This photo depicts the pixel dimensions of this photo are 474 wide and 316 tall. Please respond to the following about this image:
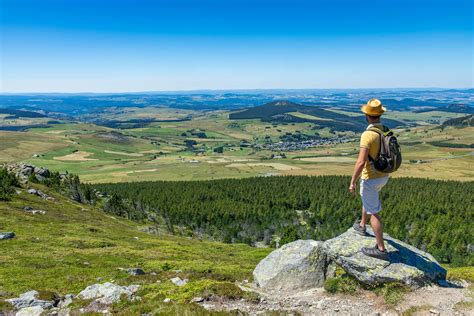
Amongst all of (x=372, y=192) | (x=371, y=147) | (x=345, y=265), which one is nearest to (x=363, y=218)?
(x=372, y=192)

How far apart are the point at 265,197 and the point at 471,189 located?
4622 inches

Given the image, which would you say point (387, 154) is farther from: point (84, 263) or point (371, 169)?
point (84, 263)

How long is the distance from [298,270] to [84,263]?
26.3 metres

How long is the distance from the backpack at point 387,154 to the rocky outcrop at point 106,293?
52.9 ft

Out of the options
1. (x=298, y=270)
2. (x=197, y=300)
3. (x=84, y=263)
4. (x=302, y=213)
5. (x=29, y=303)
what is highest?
(x=298, y=270)

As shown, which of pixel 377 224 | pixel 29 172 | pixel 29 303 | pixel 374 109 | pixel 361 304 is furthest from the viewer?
pixel 29 172

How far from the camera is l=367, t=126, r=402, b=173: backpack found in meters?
16.4

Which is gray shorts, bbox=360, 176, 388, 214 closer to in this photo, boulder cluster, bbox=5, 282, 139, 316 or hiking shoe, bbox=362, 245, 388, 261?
hiking shoe, bbox=362, 245, 388, 261

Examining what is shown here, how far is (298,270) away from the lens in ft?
71.5

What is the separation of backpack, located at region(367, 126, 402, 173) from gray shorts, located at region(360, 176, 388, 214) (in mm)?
810

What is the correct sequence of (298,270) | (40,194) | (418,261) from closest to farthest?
(418,261)
(298,270)
(40,194)

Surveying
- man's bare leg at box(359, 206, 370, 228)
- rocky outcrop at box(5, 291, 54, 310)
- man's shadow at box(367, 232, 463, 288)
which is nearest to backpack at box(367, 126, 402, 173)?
man's bare leg at box(359, 206, 370, 228)

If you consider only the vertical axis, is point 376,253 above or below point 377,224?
below

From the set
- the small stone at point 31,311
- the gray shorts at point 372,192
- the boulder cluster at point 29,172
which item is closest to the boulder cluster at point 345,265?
the gray shorts at point 372,192
